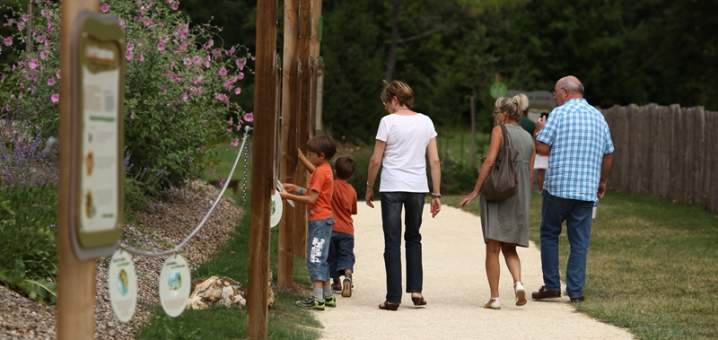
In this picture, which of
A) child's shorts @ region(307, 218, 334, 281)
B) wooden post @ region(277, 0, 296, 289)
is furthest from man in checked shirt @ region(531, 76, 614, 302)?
wooden post @ region(277, 0, 296, 289)

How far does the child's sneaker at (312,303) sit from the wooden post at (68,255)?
5.19m

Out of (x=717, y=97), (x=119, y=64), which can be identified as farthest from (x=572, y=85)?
(x=717, y=97)

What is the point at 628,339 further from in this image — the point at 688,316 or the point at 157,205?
the point at 157,205

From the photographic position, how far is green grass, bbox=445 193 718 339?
982 centimetres

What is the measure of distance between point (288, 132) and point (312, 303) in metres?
1.84

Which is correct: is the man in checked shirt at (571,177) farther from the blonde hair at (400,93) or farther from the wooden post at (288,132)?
the wooden post at (288,132)

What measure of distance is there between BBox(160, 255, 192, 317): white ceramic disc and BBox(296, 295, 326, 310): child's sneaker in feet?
14.2

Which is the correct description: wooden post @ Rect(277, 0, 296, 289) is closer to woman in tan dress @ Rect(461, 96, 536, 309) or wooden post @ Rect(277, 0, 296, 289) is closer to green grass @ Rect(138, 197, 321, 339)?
green grass @ Rect(138, 197, 321, 339)

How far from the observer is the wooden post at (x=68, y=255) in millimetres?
4781

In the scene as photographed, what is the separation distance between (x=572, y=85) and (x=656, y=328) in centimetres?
267

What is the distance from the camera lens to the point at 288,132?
38.4 feet

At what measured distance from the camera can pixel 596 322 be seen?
979 cm

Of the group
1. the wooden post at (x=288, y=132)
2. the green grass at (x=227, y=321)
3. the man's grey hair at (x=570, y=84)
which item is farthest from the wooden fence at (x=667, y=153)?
the green grass at (x=227, y=321)

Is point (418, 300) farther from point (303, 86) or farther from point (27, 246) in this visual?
point (27, 246)
